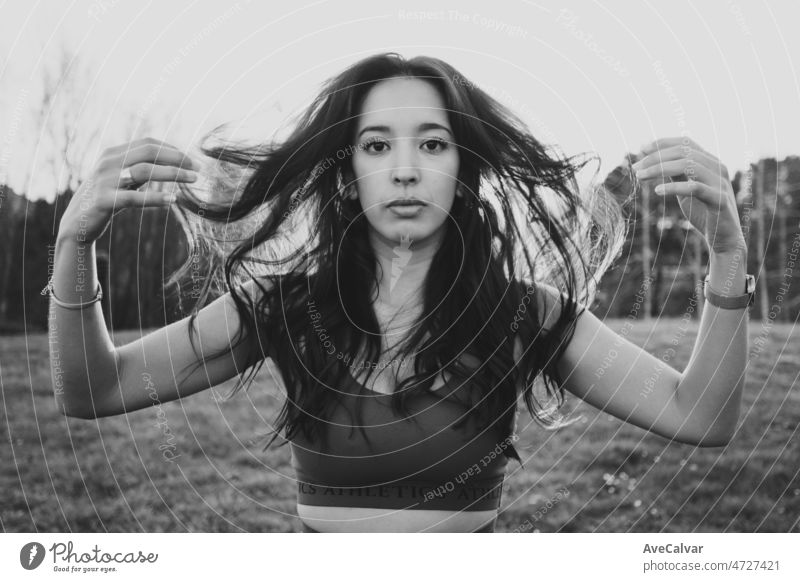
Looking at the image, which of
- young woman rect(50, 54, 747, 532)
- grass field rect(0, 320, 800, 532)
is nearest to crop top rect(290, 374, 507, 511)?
young woman rect(50, 54, 747, 532)

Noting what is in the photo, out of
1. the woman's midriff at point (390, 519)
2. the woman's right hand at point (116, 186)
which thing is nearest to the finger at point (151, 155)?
the woman's right hand at point (116, 186)

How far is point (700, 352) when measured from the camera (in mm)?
1409

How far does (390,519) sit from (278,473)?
1.00 m

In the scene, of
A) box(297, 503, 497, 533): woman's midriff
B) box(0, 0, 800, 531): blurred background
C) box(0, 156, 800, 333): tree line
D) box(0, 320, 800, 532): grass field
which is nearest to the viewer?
box(297, 503, 497, 533): woman's midriff

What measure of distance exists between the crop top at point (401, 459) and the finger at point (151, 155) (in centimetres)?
50

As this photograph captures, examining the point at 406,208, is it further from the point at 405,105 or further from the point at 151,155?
the point at 151,155

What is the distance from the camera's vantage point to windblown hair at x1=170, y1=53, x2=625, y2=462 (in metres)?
1.52

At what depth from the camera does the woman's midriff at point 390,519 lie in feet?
4.87

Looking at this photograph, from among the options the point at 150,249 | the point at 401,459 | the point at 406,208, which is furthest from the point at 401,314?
the point at 150,249

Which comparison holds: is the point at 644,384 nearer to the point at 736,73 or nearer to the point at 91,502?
the point at 736,73

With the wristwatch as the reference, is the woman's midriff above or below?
below

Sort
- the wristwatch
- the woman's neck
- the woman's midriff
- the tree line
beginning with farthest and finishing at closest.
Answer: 1. the tree line
2. the woman's neck
3. the woman's midriff
4. the wristwatch

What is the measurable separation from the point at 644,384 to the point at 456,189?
1.62 feet

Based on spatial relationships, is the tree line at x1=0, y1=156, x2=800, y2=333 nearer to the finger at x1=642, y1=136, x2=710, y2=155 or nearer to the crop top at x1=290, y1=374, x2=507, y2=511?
the finger at x1=642, y1=136, x2=710, y2=155
